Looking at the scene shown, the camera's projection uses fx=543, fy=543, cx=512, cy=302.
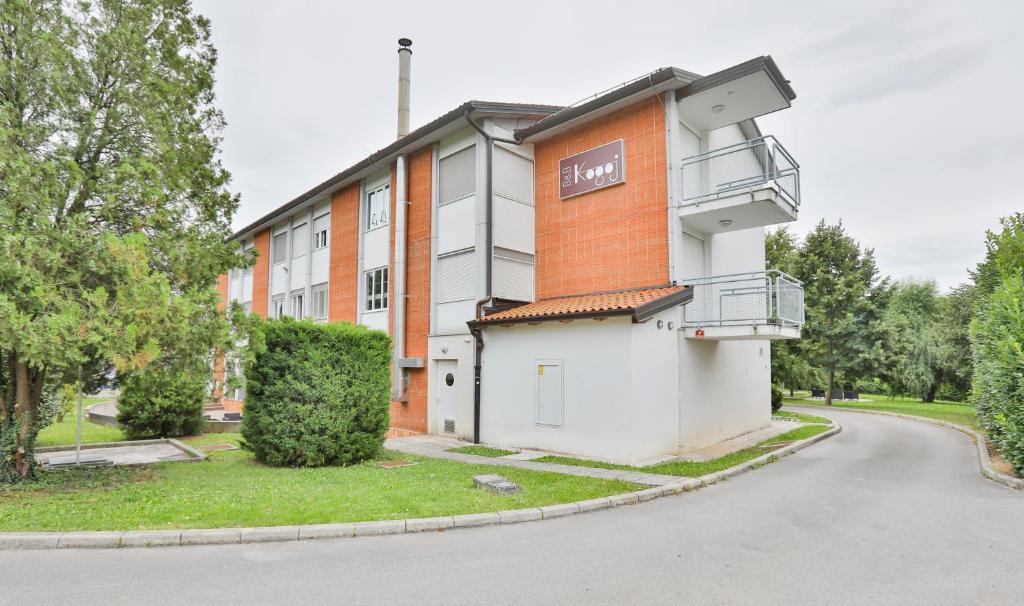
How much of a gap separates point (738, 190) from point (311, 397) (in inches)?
400

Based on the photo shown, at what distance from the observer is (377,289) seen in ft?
61.0

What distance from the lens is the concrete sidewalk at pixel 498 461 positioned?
29.6ft

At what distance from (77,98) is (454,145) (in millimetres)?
9349

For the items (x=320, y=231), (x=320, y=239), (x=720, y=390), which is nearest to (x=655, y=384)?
(x=720, y=390)

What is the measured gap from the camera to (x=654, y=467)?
33.1ft

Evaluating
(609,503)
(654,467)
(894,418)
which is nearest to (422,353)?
(654,467)

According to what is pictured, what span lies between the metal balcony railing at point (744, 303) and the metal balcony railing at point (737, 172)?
78.6 inches

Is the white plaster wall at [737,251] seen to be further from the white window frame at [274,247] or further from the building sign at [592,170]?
the white window frame at [274,247]

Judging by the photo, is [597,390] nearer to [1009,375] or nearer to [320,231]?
[1009,375]

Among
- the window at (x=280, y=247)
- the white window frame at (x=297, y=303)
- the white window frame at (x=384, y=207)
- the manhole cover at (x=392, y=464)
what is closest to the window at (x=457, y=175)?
the white window frame at (x=384, y=207)

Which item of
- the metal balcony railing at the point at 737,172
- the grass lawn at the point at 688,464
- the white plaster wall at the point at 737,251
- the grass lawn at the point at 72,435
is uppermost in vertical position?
the metal balcony railing at the point at 737,172

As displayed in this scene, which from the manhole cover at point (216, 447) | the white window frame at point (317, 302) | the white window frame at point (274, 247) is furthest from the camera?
the white window frame at point (274, 247)

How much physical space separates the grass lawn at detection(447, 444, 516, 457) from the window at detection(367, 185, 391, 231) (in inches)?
355

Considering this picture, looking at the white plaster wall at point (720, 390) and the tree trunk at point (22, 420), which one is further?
the white plaster wall at point (720, 390)
